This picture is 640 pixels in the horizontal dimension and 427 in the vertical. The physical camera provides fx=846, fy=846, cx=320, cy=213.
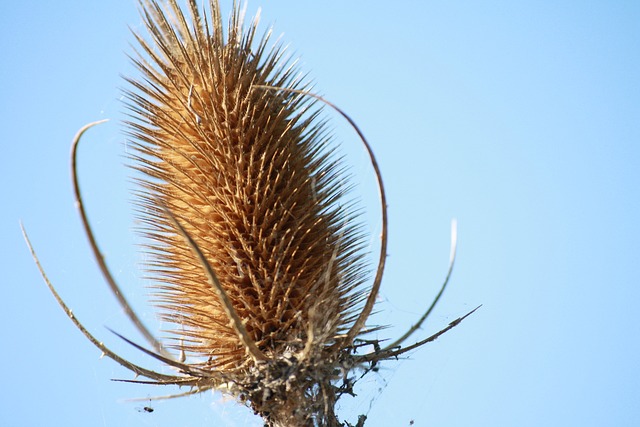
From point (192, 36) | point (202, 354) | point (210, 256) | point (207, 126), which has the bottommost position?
point (202, 354)

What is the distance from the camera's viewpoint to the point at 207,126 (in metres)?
4.95

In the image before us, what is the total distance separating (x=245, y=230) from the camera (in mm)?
4699

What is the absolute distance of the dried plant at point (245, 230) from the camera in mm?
4230

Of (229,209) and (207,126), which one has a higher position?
(207,126)

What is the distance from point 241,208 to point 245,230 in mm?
135

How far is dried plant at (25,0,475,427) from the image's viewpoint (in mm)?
4230

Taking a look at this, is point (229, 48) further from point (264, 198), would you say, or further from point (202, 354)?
point (202, 354)

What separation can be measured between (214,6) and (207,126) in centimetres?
87

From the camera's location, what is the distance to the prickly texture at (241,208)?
14.7ft

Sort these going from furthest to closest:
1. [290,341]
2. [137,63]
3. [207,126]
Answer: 1. [137,63]
2. [207,126]
3. [290,341]

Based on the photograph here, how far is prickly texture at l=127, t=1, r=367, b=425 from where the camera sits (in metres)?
4.47

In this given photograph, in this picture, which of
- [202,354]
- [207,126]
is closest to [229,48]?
[207,126]

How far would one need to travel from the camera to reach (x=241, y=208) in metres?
4.75

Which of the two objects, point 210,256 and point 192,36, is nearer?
point 210,256
